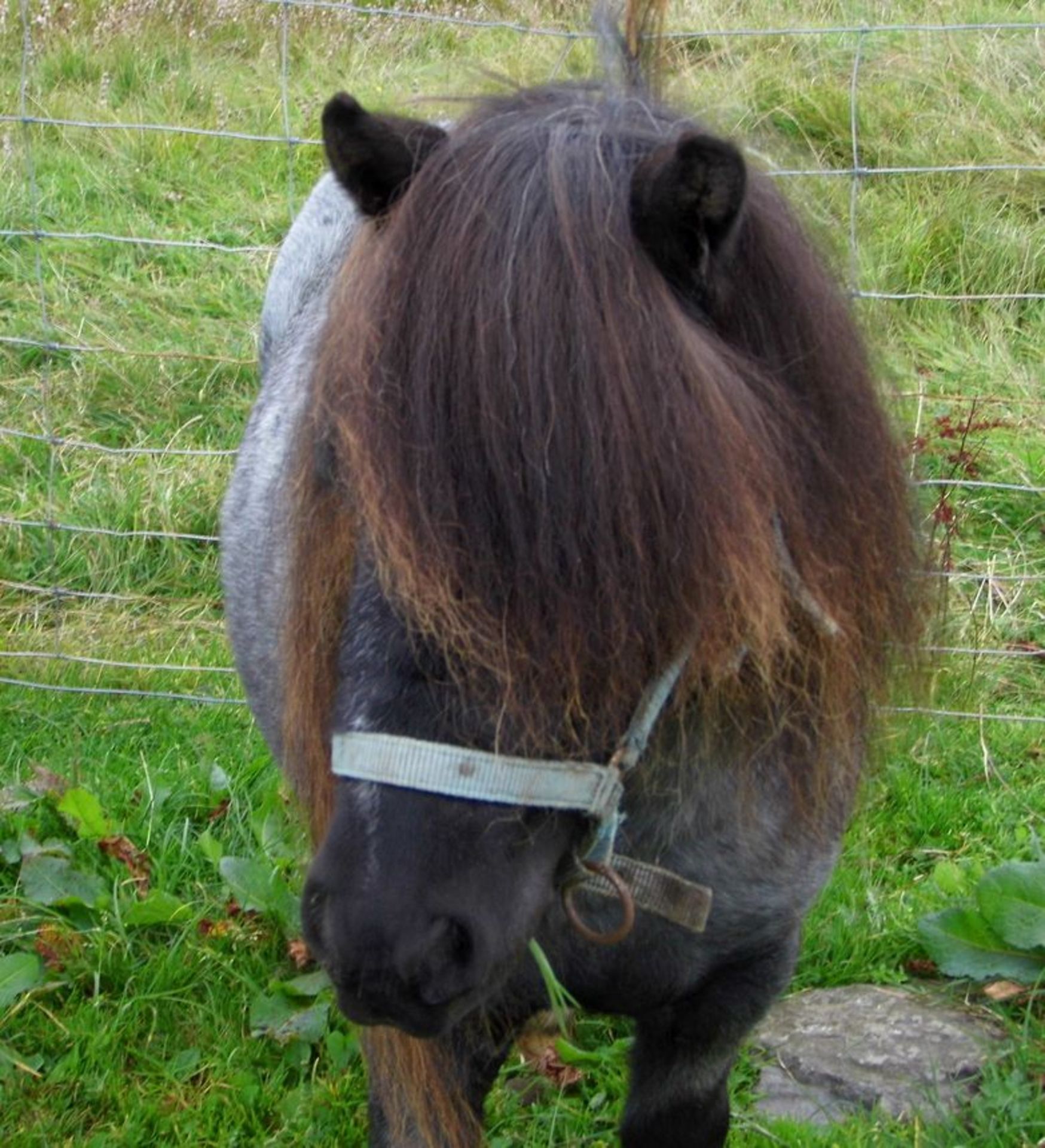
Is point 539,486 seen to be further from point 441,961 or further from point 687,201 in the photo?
point 441,961

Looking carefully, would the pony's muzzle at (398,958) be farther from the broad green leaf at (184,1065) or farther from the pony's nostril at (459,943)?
the broad green leaf at (184,1065)

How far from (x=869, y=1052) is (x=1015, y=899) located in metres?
0.41

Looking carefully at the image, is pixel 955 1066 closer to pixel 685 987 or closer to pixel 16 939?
pixel 685 987

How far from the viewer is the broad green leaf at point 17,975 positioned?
284 cm

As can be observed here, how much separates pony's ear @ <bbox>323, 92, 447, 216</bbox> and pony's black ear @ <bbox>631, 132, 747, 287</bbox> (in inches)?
11.6

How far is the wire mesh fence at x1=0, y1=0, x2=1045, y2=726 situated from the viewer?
13.6 feet

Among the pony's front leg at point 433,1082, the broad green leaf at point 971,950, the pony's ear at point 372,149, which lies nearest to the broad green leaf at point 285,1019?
the pony's front leg at point 433,1082

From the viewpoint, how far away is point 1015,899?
2908mm

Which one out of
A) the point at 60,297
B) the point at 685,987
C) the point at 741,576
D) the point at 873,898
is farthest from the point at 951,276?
the point at 741,576

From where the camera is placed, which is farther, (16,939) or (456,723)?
(16,939)

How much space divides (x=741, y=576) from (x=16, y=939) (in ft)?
7.04

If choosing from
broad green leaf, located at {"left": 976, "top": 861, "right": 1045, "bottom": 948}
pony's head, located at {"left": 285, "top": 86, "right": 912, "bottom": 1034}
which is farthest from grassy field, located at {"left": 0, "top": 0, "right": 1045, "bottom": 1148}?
pony's head, located at {"left": 285, "top": 86, "right": 912, "bottom": 1034}

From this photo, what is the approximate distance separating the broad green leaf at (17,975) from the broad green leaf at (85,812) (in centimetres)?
41

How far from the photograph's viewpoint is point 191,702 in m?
4.05
